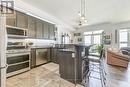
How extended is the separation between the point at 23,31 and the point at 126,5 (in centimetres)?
490

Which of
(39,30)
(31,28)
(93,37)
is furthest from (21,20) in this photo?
(93,37)

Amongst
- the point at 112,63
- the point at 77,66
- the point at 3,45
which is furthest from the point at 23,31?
the point at 112,63

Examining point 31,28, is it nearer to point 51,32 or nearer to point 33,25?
point 33,25

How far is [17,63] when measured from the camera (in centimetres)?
401

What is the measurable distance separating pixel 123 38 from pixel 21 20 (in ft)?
24.9

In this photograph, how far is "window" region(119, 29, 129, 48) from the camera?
8.58m

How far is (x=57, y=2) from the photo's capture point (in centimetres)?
482

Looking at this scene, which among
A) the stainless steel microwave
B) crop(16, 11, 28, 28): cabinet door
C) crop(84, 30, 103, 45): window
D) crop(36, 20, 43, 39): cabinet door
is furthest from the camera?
crop(84, 30, 103, 45): window

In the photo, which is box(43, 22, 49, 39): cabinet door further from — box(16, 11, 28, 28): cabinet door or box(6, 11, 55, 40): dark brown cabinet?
box(16, 11, 28, 28): cabinet door

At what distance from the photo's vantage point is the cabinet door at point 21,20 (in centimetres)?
449

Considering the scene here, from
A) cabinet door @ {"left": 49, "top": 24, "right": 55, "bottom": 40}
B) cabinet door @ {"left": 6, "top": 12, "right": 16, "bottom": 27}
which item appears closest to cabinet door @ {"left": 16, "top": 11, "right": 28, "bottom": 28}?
cabinet door @ {"left": 6, "top": 12, "right": 16, "bottom": 27}

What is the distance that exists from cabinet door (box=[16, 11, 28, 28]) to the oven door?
1.23 meters

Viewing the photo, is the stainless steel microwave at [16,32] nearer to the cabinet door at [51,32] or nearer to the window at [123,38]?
the cabinet door at [51,32]

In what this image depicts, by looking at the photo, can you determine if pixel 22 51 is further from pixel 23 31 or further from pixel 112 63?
pixel 112 63
